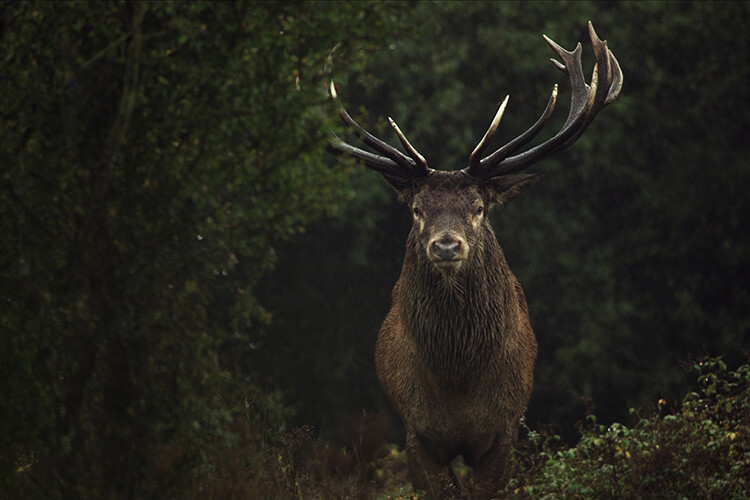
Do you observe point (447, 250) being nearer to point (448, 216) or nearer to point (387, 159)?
point (448, 216)

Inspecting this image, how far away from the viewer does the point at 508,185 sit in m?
7.58

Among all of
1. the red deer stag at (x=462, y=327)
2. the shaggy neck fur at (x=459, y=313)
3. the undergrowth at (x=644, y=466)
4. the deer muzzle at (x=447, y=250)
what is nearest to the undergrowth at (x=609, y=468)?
the undergrowth at (x=644, y=466)

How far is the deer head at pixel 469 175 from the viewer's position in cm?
698

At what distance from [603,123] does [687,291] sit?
1736 millimetres

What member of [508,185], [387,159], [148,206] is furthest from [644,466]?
[148,206]

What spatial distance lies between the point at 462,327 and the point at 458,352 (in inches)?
6.8

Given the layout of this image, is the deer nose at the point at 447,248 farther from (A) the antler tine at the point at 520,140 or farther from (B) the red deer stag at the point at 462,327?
(A) the antler tine at the point at 520,140

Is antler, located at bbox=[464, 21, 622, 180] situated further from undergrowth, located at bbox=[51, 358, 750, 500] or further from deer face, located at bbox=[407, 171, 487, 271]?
undergrowth, located at bbox=[51, 358, 750, 500]

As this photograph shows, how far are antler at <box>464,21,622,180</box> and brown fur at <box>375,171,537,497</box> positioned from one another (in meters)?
0.17

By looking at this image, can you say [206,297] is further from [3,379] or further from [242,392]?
[3,379]

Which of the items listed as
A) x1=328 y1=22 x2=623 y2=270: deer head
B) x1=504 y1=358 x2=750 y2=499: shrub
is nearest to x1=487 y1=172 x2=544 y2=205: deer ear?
x1=328 y1=22 x2=623 y2=270: deer head

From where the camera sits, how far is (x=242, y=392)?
16.8 ft

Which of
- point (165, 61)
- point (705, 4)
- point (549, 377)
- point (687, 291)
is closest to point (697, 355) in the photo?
point (687, 291)

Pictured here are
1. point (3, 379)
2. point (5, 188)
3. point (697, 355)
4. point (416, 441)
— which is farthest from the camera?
point (697, 355)
